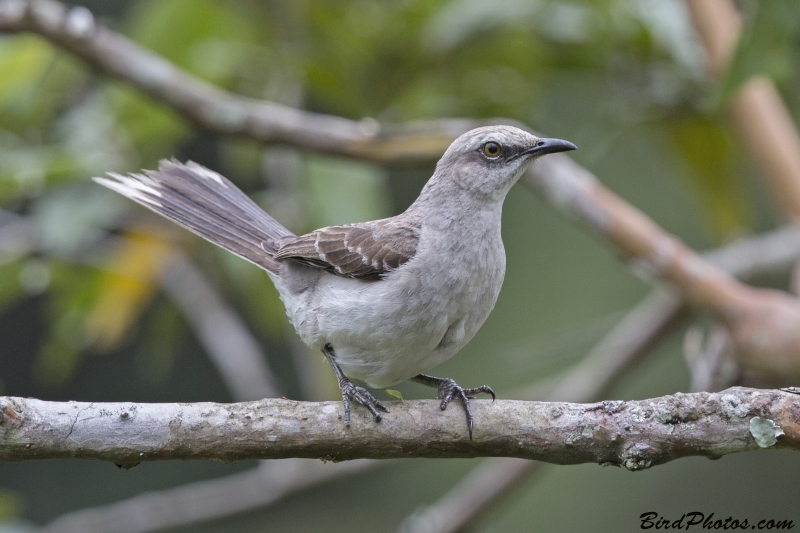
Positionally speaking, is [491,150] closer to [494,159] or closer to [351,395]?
[494,159]

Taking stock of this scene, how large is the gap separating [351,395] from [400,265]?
0.68 meters

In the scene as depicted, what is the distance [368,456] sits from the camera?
3.01m

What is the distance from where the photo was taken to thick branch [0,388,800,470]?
276cm

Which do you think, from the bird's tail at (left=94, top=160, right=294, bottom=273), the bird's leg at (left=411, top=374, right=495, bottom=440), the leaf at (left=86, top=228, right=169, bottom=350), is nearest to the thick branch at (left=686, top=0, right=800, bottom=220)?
the bird's leg at (left=411, top=374, right=495, bottom=440)

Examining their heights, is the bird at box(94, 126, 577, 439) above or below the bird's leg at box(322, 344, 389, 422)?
above

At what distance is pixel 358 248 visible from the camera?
391 centimetres

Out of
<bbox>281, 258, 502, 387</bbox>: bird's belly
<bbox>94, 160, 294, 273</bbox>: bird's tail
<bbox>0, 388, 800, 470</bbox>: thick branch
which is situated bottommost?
<bbox>0, 388, 800, 470</bbox>: thick branch

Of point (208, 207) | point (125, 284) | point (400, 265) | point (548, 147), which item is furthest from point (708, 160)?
point (125, 284)

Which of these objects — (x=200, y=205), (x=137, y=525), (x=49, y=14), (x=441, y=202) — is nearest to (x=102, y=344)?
(x=137, y=525)

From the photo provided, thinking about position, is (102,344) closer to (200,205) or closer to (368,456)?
(200,205)

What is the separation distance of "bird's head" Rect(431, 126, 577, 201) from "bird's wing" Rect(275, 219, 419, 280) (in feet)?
1.24

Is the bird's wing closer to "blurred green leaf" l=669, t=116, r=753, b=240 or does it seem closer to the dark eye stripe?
the dark eye stripe

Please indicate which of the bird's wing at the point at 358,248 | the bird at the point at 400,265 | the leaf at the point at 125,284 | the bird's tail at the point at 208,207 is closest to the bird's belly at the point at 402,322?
the bird at the point at 400,265

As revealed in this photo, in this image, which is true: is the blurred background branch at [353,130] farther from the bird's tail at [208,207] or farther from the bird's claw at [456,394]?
the bird's claw at [456,394]
